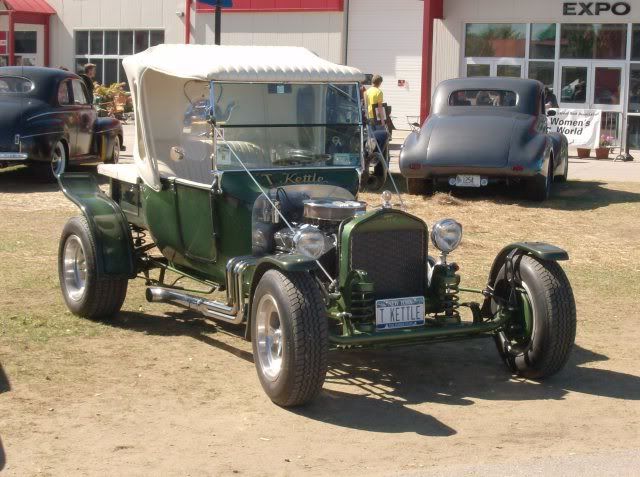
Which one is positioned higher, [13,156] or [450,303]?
[13,156]

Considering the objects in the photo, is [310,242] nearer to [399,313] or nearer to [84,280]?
[399,313]

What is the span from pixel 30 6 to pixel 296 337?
3266 centimetres

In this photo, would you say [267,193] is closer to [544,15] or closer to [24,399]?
[24,399]

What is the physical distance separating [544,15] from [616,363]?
19919 mm

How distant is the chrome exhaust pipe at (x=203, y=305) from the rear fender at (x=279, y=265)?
0.37 metres

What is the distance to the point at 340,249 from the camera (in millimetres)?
6562

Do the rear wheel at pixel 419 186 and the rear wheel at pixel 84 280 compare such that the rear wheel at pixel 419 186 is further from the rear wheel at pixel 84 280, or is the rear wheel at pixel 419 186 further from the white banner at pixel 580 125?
the white banner at pixel 580 125

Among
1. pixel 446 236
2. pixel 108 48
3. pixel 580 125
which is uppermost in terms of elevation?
pixel 108 48

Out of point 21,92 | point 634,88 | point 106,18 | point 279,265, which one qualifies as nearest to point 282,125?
point 279,265

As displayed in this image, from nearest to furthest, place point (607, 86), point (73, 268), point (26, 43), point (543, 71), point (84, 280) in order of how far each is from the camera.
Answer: point (84, 280), point (73, 268), point (607, 86), point (543, 71), point (26, 43)

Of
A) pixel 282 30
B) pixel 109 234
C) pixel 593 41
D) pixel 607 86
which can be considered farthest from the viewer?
pixel 282 30

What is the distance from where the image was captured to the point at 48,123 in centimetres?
1620

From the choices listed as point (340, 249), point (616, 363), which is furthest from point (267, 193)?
point (616, 363)

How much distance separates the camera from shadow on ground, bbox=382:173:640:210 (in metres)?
15.1
